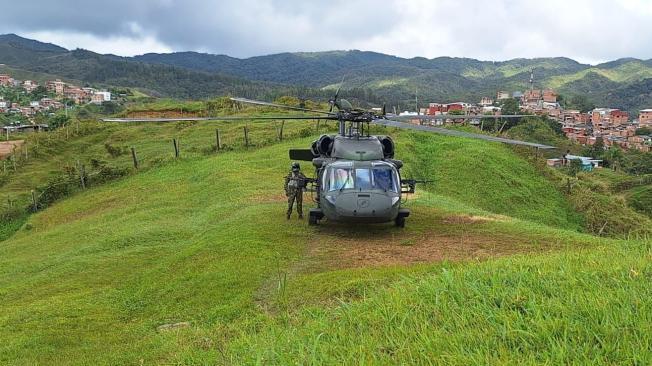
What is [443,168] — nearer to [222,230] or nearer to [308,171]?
[308,171]

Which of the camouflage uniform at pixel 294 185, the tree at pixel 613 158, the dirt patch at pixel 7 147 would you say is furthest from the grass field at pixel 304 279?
the tree at pixel 613 158

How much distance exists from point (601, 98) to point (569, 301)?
208 m

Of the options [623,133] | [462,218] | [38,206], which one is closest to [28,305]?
[462,218]

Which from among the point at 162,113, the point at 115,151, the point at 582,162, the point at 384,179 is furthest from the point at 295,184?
the point at 582,162

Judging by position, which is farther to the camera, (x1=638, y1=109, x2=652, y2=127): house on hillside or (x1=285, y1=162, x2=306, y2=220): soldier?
(x1=638, y1=109, x2=652, y2=127): house on hillside

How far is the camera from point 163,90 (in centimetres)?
18500

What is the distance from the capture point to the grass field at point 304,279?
4.09 metres

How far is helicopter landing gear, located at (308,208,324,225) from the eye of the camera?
581 inches

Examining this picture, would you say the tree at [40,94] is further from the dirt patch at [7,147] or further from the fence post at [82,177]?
the fence post at [82,177]

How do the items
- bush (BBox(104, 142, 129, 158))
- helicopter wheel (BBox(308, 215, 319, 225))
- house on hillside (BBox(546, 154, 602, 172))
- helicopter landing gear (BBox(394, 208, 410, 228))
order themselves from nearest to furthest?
helicopter landing gear (BBox(394, 208, 410, 228)), helicopter wheel (BBox(308, 215, 319, 225)), bush (BBox(104, 142, 129, 158)), house on hillside (BBox(546, 154, 602, 172))

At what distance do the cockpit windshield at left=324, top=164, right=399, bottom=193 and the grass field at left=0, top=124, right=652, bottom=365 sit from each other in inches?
51.3

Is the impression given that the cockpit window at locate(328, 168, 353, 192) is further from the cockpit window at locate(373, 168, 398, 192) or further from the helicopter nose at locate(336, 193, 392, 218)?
the cockpit window at locate(373, 168, 398, 192)

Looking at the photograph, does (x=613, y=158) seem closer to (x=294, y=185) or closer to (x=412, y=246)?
(x=294, y=185)

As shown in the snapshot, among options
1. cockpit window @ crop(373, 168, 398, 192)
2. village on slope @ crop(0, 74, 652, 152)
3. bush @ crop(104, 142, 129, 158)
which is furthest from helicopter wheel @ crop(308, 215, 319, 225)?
village on slope @ crop(0, 74, 652, 152)
